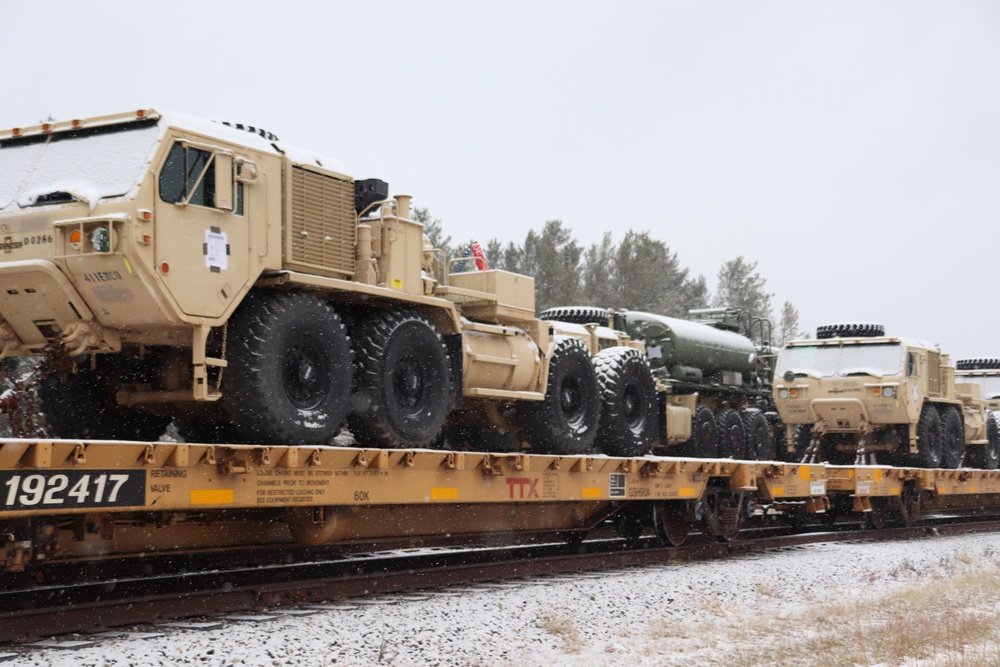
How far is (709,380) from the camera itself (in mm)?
23500

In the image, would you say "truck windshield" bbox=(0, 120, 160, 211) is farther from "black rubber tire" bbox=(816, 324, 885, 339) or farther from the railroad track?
"black rubber tire" bbox=(816, 324, 885, 339)

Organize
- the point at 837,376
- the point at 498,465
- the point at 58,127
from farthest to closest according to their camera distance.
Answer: the point at 837,376 → the point at 498,465 → the point at 58,127

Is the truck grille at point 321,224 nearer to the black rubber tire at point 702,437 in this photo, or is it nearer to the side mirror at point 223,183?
the side mirror at point 223,183

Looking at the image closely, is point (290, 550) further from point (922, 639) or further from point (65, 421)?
point (922, 639)

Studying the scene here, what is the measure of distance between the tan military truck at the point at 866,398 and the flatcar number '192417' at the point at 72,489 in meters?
15.3

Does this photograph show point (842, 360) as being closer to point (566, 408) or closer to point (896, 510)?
point (896, 510)

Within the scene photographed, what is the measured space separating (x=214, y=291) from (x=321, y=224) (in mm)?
1758

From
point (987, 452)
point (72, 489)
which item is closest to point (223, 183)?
point (72, 489)

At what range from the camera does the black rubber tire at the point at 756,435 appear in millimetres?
23484

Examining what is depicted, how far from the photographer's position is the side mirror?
9.05 metres

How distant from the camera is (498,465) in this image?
10.8 metres

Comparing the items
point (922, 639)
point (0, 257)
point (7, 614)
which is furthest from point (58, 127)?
point (922, 639)

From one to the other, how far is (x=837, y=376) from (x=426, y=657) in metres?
14.6

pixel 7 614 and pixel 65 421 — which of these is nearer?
pixel 7 614
